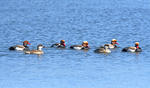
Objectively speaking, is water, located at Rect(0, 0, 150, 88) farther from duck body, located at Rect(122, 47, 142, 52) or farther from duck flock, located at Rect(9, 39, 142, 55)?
duck flock, located at Rect(9, 39, 142, 55)

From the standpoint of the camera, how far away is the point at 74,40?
129 ft

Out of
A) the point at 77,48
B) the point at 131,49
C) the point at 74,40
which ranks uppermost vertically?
the point at 74,40

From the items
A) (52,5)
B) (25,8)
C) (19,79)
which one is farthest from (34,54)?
(52,5)

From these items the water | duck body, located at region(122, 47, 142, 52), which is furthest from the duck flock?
the water

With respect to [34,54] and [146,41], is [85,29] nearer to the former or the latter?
[146,41]

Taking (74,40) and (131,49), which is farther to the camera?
(74,40)

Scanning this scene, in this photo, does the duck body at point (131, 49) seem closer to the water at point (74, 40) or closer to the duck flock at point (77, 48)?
the duck flock at point (77, 48)

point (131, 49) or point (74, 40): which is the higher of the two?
point (74, 40)

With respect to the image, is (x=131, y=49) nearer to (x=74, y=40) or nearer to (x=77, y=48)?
(x=77, y=48)

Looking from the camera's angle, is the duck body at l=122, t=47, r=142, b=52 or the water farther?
the duck body at l=122, t=47, r=142, b=52

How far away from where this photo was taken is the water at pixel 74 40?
23.2m

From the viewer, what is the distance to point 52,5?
74.3 metres

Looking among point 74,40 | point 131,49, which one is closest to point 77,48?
point 131,49

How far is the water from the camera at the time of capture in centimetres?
2317
